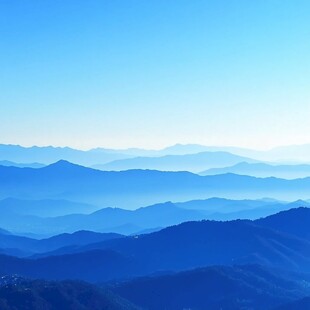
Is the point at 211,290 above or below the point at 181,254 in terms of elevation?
below

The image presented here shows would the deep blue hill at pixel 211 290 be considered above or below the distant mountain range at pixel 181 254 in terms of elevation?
below

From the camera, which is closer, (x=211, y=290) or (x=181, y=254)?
(x=211, y=290)

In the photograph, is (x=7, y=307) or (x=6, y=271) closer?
(x=7, y=307)

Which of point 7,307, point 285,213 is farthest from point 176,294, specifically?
point 285,213

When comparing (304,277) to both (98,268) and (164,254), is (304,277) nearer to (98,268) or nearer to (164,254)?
(164,254)

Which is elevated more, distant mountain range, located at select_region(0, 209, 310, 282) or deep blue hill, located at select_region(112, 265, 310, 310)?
distant mountain range, located at select_region(0, 209, 310, 282)

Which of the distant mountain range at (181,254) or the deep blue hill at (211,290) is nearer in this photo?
the deep blue hill at (211,290)

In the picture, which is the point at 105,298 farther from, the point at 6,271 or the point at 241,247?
the point at 241,247

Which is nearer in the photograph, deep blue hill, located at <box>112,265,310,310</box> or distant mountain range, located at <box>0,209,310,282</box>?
deep blue hill, located at <box>112,265,310,310</box>

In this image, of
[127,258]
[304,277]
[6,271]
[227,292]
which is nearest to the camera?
[227,292]

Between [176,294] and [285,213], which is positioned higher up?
[285,213]

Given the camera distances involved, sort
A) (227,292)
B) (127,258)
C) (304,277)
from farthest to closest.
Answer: (127,258) → (304,277) → (227,292)
